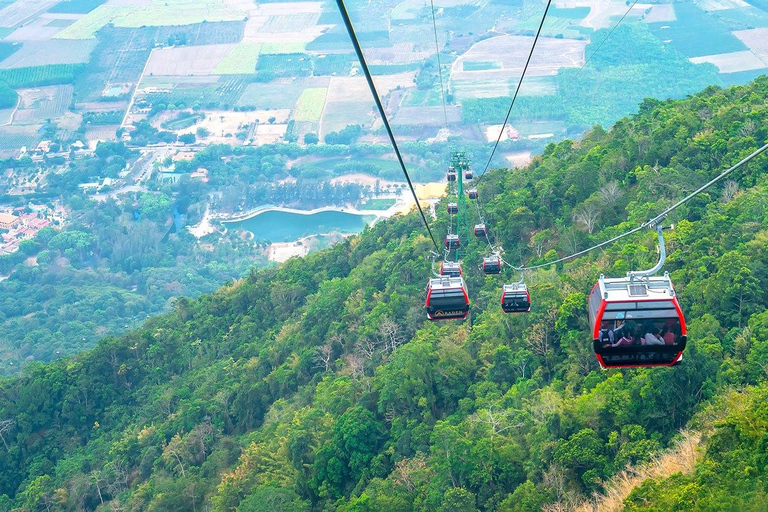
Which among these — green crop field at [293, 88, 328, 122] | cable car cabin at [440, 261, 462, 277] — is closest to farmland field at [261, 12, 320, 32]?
green crop field at [293, 88, 328, 122]

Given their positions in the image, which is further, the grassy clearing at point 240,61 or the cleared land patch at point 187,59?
the cleared land patch at point 187,59

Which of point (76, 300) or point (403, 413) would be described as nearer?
point (403, 413)

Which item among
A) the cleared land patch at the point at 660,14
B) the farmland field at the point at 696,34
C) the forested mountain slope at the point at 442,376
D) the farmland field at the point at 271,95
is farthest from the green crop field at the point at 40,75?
the forested mountain slope at the point at 442,376

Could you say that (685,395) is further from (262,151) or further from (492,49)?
(492,49)

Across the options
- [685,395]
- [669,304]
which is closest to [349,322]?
[685,395]

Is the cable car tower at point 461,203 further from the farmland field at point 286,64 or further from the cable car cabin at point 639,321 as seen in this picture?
the farmland field at point 286,64

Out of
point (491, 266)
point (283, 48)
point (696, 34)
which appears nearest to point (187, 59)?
point (283, 48)
